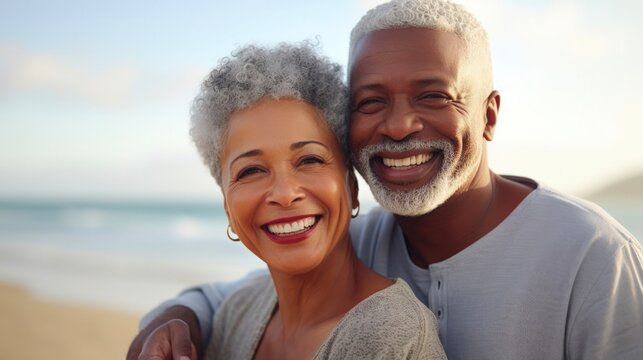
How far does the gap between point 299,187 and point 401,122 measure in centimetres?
61

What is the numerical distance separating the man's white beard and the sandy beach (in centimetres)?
611

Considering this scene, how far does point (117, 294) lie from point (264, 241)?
9.05m

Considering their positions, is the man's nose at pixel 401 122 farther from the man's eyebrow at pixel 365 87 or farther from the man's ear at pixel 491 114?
the man's ear at pixel 491 114

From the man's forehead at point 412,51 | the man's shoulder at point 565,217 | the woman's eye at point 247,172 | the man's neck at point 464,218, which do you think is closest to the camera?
the woman's eye at point 247,172

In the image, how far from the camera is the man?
254 centimetres

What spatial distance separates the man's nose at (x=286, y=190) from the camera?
2352mm

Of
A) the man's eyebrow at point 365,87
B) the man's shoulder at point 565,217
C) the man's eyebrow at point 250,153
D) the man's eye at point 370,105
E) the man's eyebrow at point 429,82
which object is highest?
the man's eyebrow at point 365,87

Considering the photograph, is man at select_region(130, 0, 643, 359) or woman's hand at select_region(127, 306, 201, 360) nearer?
man at select_region(130, 0, 643, 359)

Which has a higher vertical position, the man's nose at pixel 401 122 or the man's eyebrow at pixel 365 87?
the man's eyebrow at pixel 365 87

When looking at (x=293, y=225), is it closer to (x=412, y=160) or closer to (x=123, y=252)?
(x=412, y=160)

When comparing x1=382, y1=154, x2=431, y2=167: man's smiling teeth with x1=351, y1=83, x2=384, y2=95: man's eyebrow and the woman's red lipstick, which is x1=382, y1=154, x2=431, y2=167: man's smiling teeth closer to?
x1=351, y1=83, x2=384, y2=95: man's eyebrow

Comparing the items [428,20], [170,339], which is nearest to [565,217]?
[428,20]

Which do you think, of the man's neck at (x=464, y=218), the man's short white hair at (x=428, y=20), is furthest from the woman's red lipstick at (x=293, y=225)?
the man's short white hair at (x=428, y=20)

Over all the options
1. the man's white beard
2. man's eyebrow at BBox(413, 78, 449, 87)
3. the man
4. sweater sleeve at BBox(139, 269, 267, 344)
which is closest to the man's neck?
the man
